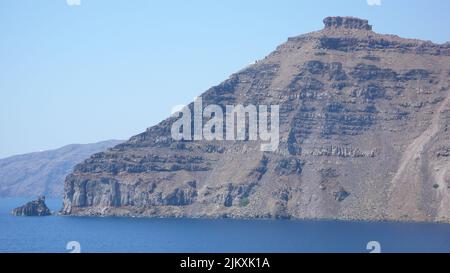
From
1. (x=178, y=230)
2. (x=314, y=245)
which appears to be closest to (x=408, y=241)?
(x=314, y=245)

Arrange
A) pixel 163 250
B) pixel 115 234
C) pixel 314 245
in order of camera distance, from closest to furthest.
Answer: pixel 163 250 < pixel 314 245 < pixel 115 234

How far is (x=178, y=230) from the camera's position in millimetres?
191750

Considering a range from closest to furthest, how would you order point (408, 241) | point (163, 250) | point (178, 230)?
point (163, 250)
point (408, 241)
point (178, 230)

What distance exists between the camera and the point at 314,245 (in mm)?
149000
